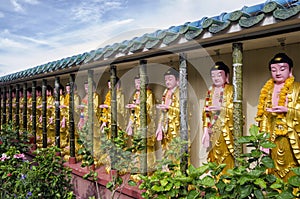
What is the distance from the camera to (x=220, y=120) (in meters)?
4.30

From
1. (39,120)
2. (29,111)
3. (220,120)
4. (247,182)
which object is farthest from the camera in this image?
(29,111)

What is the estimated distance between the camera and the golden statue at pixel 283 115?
3.53 metres

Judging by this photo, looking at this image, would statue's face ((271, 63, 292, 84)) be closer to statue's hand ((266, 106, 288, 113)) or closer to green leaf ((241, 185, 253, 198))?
statue's hand ((266, 106, 288, 113))

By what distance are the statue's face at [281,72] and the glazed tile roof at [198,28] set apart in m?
0.93

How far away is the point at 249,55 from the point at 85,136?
313 centimetres

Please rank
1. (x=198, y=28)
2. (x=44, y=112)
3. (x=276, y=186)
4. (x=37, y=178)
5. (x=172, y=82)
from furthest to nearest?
(x=44, y=112)
(x=172, y=82)
(x=37, y=178)
(x=198, y=28)
(x=276, y=186)

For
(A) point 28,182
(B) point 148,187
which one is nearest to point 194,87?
(B) point 148,187

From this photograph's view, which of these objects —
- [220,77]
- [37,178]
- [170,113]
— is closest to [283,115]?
[220,77]

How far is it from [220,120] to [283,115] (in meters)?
0.91

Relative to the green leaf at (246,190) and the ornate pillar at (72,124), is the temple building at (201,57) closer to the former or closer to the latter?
the ornate pillar at (72,124)

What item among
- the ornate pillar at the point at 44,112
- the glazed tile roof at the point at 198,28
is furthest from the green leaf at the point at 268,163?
the ornate pillar at the point at 44,112

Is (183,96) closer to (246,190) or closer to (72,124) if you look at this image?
(246,190)

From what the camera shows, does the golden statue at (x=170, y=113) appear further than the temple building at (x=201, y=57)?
Yes

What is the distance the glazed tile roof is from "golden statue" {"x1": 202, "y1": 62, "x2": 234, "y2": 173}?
95cm
